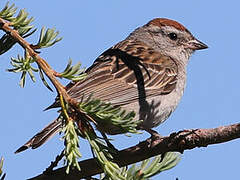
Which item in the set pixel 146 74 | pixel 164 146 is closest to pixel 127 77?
pixel 146 74

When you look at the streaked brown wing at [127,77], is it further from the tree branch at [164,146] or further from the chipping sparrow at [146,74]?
the tree branch at [164,146]

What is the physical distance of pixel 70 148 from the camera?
191 cm

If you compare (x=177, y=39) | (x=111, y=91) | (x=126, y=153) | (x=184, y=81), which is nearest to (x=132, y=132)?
(x=126, y=153)

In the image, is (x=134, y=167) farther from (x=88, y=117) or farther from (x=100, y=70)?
(x=100, y=70)

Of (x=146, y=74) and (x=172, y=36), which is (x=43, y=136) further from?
(x=172, y=36)

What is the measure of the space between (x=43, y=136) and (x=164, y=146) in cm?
85

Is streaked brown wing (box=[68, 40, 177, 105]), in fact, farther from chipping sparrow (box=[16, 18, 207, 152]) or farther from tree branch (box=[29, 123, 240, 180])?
tree branch (box=[29, 123, 240, 180])

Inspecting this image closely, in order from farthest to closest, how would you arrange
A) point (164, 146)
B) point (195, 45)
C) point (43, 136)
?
point (195, 45) → point (43, 136) → point (164, 146)

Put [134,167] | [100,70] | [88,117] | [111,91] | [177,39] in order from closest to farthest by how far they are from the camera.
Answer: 1. [88,117]
2. [134,167]
3. [111,91]
4. [100,70]
5. [177,39]

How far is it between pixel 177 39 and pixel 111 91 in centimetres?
203

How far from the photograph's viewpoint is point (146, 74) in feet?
15.7

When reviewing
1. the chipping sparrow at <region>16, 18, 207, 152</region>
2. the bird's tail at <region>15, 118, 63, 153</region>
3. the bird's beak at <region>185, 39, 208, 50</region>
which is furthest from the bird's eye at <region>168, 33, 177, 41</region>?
the bird's tail at <region>15, 118, 63, 153</region>

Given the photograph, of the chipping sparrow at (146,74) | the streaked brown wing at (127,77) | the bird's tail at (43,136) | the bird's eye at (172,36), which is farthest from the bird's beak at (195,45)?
the bird's tail at (43,136)

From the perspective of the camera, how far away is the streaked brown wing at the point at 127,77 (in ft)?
13.1
